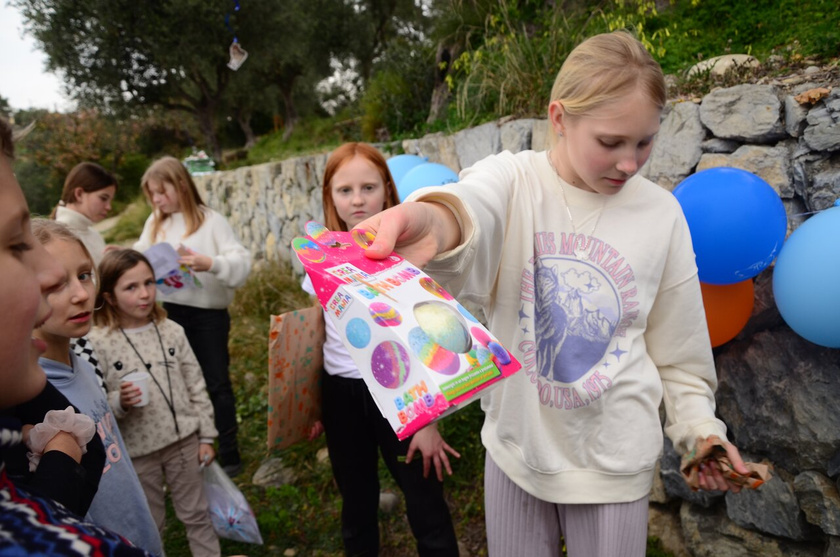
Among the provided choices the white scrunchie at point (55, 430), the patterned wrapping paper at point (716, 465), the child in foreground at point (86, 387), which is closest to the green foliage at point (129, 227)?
the child in foreground at point (86, 387)

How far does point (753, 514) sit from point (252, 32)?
1252cm

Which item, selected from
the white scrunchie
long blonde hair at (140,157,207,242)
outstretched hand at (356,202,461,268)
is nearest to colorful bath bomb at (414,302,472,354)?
outstretched hand at (356,202,461,268)

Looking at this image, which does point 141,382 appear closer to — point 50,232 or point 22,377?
point 50,232

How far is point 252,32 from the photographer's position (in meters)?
11.7

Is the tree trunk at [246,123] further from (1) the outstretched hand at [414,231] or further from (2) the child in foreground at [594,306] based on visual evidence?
(1) the outstretched hand at [414,231]

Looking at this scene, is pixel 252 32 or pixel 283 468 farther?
pixel 252 32

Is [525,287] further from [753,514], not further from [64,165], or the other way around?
[64,165]

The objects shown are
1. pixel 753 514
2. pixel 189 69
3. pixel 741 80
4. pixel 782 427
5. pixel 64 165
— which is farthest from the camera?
pixel 64 165

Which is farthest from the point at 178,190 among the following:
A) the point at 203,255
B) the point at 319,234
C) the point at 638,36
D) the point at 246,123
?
the point at 246,123

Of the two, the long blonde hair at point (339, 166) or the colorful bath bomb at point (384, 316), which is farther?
Result: the long blonde hair at point (339, 166)

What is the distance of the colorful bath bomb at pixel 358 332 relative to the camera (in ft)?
2.82

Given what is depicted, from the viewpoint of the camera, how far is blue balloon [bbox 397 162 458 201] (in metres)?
3.06

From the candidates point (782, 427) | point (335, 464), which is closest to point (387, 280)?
point (335, 464)

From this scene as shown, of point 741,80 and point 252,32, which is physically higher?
point 252,32
